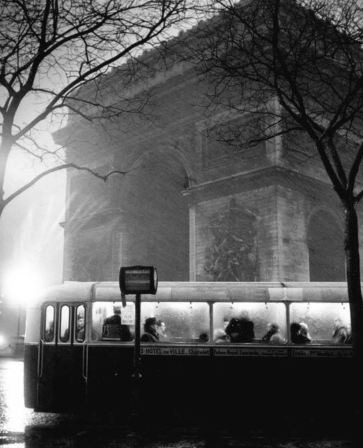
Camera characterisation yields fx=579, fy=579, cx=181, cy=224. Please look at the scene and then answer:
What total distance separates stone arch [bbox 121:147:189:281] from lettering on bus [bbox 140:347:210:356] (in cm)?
1796

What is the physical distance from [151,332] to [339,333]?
366cm

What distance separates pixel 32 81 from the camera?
11984mm

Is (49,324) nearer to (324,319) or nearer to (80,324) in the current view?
(80,324)

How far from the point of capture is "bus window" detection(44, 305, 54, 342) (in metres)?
11.6

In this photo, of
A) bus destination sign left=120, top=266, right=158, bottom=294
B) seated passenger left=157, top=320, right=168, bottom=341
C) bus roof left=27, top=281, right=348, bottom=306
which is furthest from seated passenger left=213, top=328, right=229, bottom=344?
bus destination sign left=120, top=266, right=158, bottom=294

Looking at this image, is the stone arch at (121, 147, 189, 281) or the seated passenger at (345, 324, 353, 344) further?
the stone arch at (121, 147, 189, 281)

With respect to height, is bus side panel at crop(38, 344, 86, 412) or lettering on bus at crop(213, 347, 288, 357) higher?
lettering on bus at crop(213, 347, 288, 357)

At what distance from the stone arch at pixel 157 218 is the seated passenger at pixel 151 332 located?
17722 millimetres

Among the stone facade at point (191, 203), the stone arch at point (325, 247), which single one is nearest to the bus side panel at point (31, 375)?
the stone facade at point (191, 203)

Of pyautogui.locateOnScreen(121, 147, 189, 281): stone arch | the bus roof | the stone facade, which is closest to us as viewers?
the bus roof

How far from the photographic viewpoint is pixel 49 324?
11664 mm

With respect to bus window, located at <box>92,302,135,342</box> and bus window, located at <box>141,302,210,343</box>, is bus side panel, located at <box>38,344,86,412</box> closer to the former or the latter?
bus window, located at <box>92,302,135,342</box>

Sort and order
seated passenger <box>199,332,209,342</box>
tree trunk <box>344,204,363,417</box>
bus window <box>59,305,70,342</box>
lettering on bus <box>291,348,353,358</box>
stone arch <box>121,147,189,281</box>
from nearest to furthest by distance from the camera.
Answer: tree trunk <box>344,204,363,417</box> → lettering on bus <box>291,348,353,358</box> → seated passenger <box>199,332,209,342</box> → bus window <box>59,305,70,342</box> → stone arch <box>121,147,189,281</box>

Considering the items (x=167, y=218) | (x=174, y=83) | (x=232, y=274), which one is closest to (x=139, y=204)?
(x=167, y=218)
